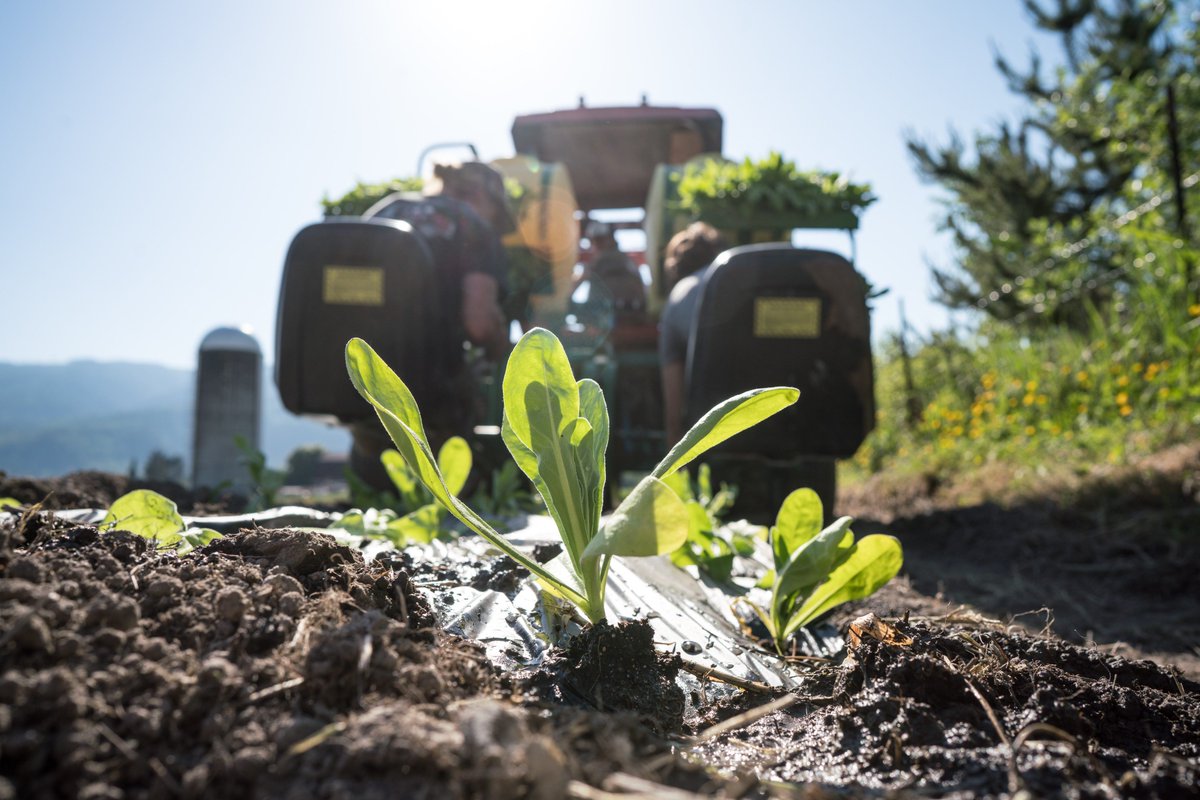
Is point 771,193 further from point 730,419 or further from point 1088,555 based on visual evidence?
point 730,419

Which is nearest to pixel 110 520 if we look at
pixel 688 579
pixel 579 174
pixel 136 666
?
pixel 136 666

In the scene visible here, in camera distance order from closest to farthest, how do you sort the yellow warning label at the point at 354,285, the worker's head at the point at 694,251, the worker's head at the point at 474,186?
the yellow warning label at the point at 354,285 < the worker's head at the point at 694,251 < the worker's head at the point at 474,186

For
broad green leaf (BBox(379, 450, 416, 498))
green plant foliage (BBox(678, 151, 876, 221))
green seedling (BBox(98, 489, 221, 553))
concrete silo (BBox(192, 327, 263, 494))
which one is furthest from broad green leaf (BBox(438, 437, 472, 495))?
concrete silo (BBox(192, 327, 263, 494))

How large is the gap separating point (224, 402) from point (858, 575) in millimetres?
4500

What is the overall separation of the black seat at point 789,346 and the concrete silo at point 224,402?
311cm

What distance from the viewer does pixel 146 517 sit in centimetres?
125

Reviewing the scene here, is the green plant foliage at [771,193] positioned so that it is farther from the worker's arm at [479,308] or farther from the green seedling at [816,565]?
the green seedling at [816,565]

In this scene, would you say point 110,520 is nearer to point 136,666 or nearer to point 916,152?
point 136,666

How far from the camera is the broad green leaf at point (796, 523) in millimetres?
1409

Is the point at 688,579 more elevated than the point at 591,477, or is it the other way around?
the point at 591,477

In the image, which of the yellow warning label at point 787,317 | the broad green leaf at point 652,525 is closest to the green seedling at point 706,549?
the broad green leaf at point 652,525

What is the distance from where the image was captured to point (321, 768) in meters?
0.60

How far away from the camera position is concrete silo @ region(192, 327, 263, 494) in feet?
15.4

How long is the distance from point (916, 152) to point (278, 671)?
48.5 ft
